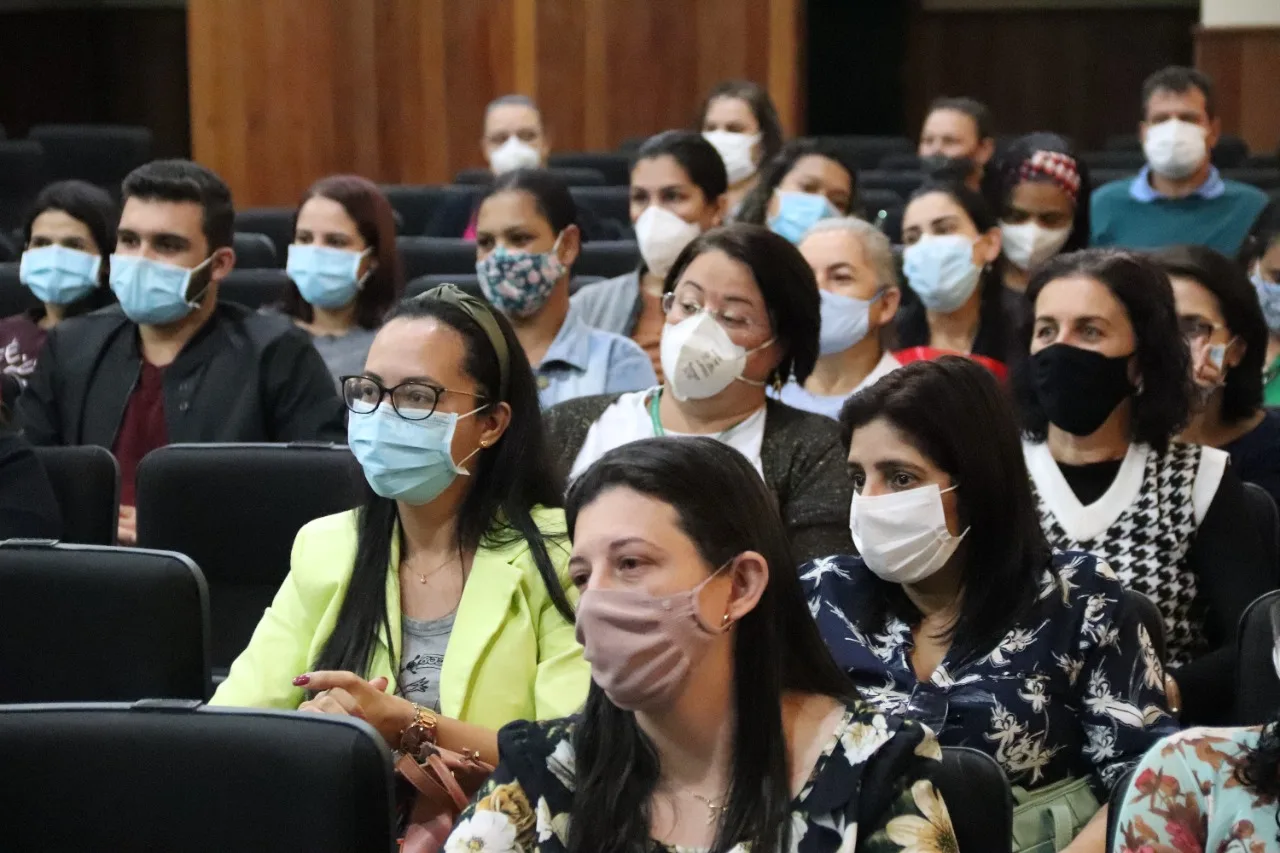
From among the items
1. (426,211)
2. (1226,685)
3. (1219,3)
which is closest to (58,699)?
(1226,685)

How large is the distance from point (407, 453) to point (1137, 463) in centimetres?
119

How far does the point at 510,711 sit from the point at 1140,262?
131cm

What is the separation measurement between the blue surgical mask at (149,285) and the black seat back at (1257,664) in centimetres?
246

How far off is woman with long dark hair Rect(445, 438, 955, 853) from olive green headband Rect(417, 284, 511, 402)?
0.78 m

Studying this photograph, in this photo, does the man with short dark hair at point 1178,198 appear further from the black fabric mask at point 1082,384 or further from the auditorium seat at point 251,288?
the black fabric mask at point 1082,384

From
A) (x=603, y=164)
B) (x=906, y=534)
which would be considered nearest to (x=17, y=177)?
(x=603, y=164)

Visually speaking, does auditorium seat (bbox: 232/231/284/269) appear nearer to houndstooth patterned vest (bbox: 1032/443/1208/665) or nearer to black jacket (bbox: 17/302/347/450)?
black jacket (bbox: 17/302/347/450)

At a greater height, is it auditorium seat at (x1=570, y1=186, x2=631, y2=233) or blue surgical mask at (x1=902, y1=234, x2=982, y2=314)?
auditorium seat at (x1=570, y1=186, x2=631, y2=233)

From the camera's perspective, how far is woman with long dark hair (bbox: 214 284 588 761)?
7.75ft

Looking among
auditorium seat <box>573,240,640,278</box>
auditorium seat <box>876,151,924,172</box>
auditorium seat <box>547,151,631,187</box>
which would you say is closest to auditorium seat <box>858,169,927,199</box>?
auditorium seat <box>876,151,924,172</box>

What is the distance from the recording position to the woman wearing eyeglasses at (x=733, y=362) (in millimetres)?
3068

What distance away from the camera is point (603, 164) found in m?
8.85

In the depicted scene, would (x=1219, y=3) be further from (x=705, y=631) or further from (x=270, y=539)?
(x=705, y=631)

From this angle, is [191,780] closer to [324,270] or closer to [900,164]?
[324,270]
